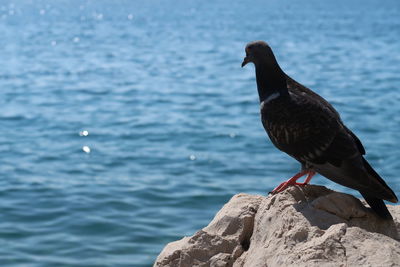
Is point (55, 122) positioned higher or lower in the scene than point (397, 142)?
higher

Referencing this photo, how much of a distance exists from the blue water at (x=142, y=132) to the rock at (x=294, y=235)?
22.0 ft

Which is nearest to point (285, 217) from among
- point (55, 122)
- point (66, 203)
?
point (66, 203)

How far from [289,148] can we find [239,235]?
94cm

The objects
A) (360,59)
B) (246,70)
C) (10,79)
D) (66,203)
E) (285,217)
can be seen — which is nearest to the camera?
(285,217)

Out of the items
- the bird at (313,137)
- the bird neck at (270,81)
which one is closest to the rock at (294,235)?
the bird at (313,137)

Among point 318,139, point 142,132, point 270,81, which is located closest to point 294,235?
point 318,139

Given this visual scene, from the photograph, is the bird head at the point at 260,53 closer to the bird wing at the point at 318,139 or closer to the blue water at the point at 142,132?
the bird wing at the point at 318,139

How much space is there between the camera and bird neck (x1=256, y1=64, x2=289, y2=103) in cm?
703

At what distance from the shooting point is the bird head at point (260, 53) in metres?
7.13

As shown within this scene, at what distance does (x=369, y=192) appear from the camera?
627 centimetres

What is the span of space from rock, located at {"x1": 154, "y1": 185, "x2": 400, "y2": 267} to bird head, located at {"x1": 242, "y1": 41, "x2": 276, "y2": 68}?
122 centimetres


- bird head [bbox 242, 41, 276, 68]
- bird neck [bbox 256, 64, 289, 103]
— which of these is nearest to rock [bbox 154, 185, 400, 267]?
bird neck [bbox 256, 64, 289, 103]

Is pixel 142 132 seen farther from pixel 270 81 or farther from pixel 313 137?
pixel 313 137

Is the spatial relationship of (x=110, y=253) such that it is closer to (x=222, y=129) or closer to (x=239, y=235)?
(x=239, y=235)
